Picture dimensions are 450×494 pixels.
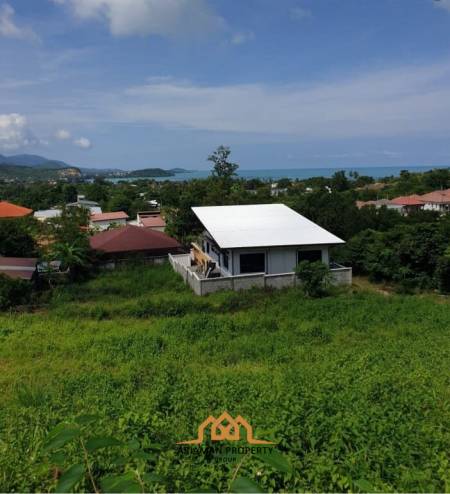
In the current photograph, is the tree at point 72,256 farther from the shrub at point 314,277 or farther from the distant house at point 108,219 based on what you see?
the distant house at point 108,219

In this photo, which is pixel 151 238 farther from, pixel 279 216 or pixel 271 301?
pixel 271 301

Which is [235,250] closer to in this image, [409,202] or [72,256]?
[72,256]

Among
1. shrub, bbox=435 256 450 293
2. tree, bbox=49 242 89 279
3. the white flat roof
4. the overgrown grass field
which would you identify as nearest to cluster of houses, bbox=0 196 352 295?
the white flat roof

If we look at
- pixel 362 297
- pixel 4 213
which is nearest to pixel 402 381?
pixel 362 297

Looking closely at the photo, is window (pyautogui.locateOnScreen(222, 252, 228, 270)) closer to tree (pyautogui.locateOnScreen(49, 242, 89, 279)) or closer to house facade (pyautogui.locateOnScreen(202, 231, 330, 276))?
house facade (pyautogui.locateOnScreen(202, 231, 330, 276))

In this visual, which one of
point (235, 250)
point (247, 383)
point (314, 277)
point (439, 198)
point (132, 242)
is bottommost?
point (247, 383)

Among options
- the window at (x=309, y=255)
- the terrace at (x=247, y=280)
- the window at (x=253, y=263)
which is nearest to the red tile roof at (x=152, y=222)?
the terrace at (x=247, y=280)

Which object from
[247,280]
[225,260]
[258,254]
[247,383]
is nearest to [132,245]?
[225,260]

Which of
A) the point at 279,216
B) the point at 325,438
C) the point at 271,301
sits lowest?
the point at 271,301
